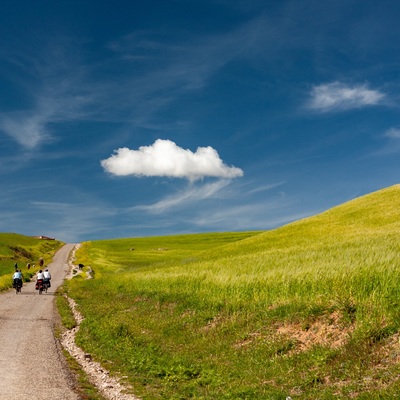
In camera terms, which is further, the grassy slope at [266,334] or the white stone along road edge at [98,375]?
the white stone along road edge at [98,375]

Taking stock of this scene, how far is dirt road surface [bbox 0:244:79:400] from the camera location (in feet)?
42.0

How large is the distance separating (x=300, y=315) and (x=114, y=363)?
7.42 m

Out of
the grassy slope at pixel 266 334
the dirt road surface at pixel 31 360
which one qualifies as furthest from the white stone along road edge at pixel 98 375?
the dirt road surface at pixel 31 360

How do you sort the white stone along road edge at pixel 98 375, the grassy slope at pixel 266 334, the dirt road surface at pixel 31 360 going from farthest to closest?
the white stone along road edge at pixel 98 375
the dirt road surface at pixel 31 360
the grassy slope at pixel 266 334

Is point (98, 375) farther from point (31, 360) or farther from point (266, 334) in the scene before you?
point (266, 334)

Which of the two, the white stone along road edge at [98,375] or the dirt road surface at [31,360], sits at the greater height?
the dirt road surface at [31,360]

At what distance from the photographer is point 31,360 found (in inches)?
658

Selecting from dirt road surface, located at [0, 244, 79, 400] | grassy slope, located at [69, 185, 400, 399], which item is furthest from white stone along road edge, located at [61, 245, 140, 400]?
dirt road surface, located at [0, 244, 79, 400]

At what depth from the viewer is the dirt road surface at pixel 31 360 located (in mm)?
12797

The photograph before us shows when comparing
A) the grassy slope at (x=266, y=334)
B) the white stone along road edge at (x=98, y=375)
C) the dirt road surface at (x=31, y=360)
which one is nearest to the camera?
the grassy slope at (x=266, y=334)

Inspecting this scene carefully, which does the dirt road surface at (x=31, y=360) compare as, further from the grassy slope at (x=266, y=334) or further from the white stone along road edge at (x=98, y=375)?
the grassy slope at (x=266, y=334)

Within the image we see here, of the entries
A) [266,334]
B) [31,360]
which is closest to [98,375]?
[31,360]

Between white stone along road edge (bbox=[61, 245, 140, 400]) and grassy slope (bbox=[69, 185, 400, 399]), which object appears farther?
white stone along road edge (bbox=[61, 245, 140, 400])

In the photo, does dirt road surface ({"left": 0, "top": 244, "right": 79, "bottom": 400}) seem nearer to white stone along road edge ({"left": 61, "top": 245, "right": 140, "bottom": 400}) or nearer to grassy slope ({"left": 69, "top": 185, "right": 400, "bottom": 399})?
white stone along road edge ({"left": 61, "top": 245, "right": 140, "bottom": 400})
